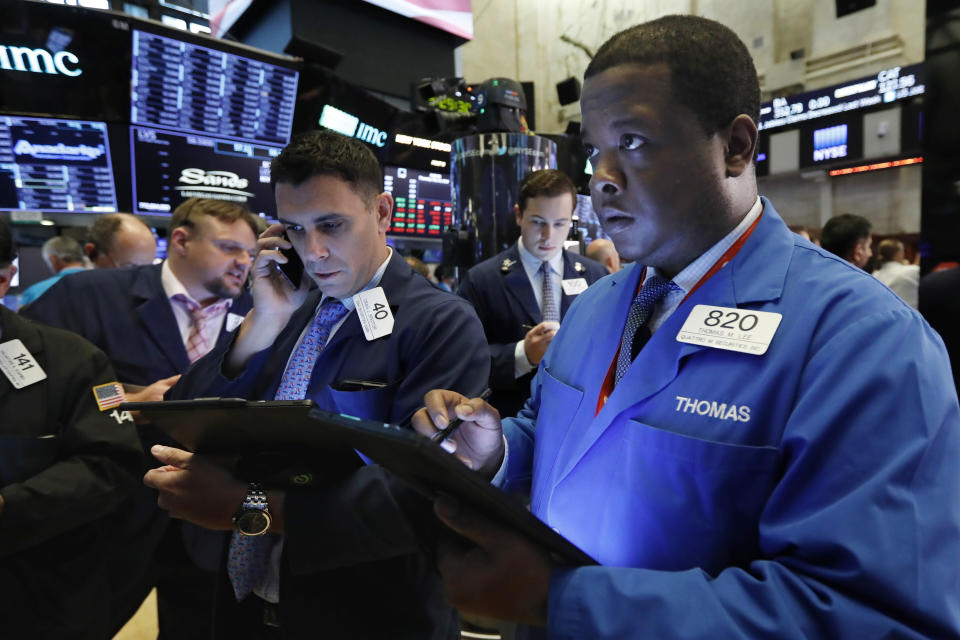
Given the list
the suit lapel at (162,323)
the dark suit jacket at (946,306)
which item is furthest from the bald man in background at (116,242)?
the dark suit jacket at (946,306)

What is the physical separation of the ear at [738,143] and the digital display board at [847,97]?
7.96m

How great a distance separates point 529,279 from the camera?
9.34 feet

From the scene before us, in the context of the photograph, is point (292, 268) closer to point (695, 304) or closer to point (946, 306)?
point (695, 304)

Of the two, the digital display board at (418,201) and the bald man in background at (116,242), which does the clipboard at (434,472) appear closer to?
the bald man in background at (116,242)

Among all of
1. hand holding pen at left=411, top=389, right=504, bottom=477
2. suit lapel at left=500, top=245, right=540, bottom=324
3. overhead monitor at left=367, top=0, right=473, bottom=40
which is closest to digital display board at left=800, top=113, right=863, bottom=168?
overhead monitor at left=367, top=0, right=473, bottom=40

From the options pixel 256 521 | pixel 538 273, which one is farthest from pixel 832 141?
pixel 256 521

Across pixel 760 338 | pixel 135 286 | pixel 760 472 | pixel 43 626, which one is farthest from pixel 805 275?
pixel 135 286

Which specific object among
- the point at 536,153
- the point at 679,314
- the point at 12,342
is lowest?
the point at 12,342

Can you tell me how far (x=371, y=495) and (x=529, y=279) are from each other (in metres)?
2.03

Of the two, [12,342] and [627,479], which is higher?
[12,342]

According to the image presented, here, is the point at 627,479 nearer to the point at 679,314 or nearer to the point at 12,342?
the point at 679,314

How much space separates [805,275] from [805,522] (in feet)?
1.24

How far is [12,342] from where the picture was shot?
1.72m

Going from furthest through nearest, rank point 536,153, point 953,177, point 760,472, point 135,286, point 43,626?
1. point 536,153
2. point 135,286
3. point 953,177
4. point 43,626
5. point 760,472
